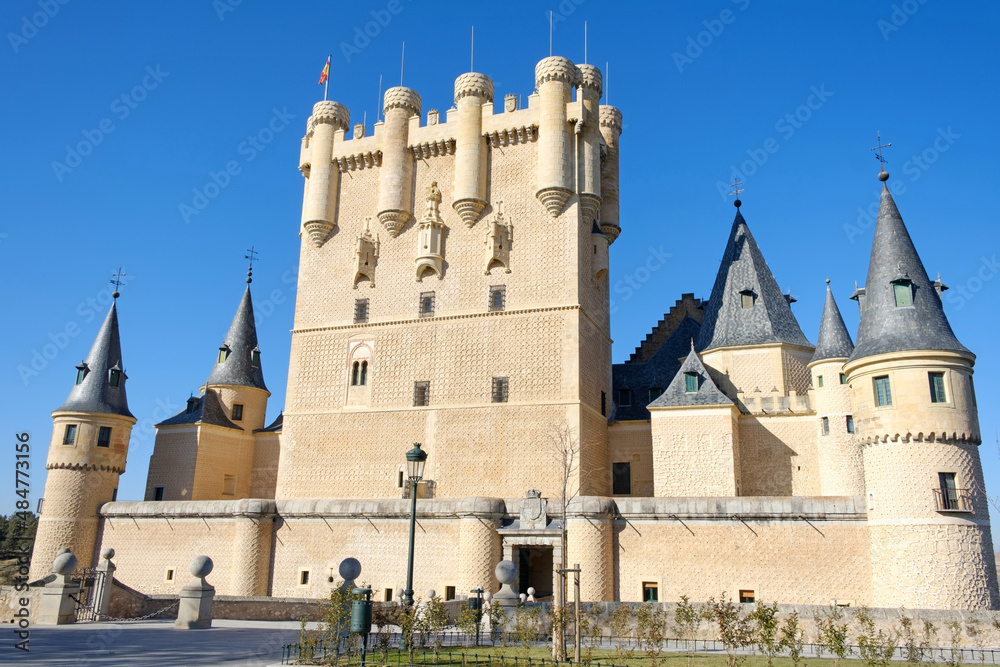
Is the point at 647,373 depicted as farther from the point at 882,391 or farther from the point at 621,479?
the point at 882,391

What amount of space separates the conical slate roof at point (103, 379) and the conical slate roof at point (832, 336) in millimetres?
26021

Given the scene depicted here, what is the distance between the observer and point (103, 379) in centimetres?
3108

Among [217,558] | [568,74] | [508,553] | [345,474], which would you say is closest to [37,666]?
[508,553]

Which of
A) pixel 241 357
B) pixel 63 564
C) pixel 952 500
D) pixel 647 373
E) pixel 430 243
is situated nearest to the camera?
pixel 63 564

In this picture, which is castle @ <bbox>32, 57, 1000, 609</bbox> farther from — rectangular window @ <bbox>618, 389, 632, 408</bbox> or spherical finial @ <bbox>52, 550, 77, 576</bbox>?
spherical finial @ <bbox>52, 550, 77, 576</bbox>

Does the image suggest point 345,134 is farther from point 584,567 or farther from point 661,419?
point 584,567

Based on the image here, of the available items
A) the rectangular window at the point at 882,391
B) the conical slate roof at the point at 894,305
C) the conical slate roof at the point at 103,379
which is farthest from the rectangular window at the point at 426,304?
the rectangular window at the point at 882,391

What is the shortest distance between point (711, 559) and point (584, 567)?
351 centimetres

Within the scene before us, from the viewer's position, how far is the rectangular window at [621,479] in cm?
2914

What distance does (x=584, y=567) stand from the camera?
73.2 feet

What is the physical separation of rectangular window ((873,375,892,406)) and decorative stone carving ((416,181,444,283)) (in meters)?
15.9

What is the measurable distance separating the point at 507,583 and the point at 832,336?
15.8 metres

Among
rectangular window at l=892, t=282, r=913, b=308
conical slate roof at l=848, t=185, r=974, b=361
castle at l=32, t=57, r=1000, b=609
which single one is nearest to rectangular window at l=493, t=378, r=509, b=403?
castle at l=32, t=57, r=1000, b=609

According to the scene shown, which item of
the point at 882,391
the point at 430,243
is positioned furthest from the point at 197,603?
the point at 882,391
